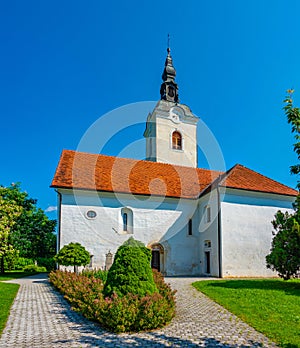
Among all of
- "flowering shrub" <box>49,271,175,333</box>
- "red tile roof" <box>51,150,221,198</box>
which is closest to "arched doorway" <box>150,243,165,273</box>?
"red tile roof" <box>51,150,221,198</box>

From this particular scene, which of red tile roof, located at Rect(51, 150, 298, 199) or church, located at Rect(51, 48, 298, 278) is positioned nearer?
church, located at Rect(51, 48, 298, 278)

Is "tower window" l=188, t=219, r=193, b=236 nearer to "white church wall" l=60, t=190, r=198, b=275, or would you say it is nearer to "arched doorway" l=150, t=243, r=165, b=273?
"white church wall" l=60, t=190, r=198, b=275

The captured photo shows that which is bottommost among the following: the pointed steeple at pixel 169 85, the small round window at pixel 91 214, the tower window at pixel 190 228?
the tower window at pixel 190 228

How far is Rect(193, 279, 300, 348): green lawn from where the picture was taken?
280 inches

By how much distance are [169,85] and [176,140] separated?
26.1 ft

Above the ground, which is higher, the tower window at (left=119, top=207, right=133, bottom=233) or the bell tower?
the bell tower

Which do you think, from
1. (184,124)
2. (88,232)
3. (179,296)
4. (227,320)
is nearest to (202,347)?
(227,320)

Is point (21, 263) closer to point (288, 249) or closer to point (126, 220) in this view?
point (126, 220)

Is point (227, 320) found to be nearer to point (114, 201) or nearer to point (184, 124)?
point (114, 201)

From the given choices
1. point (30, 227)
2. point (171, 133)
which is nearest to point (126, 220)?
point (30, 227)

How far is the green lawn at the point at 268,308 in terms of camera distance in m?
7.12

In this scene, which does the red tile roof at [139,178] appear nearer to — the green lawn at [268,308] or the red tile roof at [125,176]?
the red tile roof at [125,176]

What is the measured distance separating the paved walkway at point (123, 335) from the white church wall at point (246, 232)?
12.0 m

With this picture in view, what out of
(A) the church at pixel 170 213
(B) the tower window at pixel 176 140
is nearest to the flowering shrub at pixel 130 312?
(A) the church at pixel 170 213
